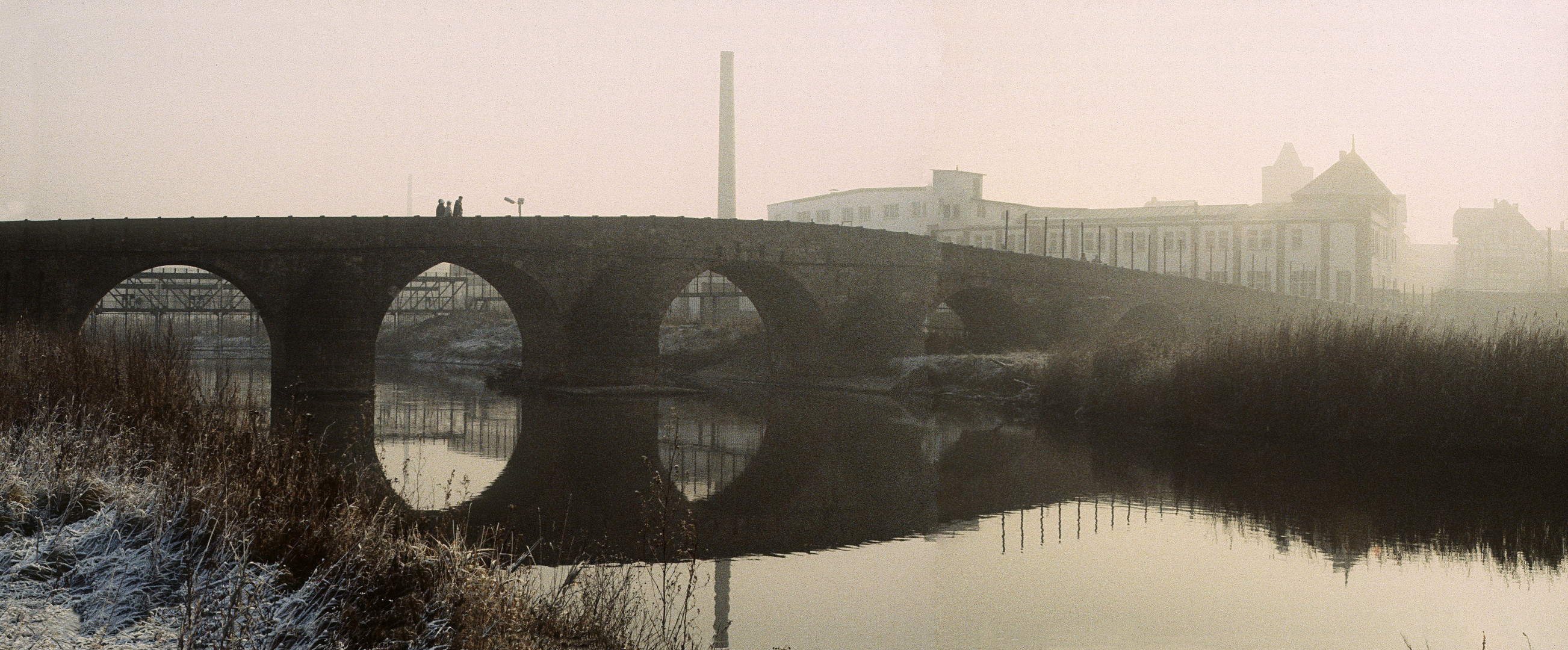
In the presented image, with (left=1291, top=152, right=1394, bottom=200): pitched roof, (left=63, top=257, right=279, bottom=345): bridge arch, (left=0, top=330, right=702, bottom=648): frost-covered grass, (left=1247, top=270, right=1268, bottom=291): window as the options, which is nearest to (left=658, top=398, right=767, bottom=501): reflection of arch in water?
(left=0, top=330, right=702, bottom=648): frost-covered grass

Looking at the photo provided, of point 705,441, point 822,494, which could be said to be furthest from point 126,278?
point 822,494

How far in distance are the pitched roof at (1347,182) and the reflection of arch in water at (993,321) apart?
36.5m

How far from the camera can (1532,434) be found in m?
16.6

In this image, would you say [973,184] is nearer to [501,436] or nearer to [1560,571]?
[501,436]

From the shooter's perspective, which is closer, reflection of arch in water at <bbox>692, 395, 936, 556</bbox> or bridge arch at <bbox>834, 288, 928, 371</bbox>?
reflection of arch in water at <bbox>692, 395, 936, 556</bbox>

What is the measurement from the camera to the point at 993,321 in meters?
38.5

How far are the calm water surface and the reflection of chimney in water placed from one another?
4cm

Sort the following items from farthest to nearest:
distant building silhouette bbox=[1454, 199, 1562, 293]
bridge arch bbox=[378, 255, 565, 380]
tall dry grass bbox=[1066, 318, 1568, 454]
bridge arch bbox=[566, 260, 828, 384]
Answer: distant building silhouette bbox=[1454, 199, 1562, 293], bridge arch bbox=[566, 260, 828, 384], bridge arch bbox=[378, 255, 565, 380], tall dry grass bbox=[1066, 318, 1568, 454]

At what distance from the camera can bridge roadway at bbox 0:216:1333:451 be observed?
1016 inches

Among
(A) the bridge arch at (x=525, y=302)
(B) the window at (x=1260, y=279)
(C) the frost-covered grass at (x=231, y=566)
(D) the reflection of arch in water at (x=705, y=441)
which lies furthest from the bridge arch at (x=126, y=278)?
(B) the window at (x=1260, y=279)

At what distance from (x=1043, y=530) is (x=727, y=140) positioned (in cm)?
3956

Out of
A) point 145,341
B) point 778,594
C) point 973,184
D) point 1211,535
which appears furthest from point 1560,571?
point 973,184

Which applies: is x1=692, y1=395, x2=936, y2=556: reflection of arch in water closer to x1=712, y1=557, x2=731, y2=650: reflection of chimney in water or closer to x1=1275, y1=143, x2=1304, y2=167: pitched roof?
x1=712, y1=557, x2=731, y2=650: reflection of chimney in water

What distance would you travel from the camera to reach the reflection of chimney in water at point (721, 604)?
7801 mm
